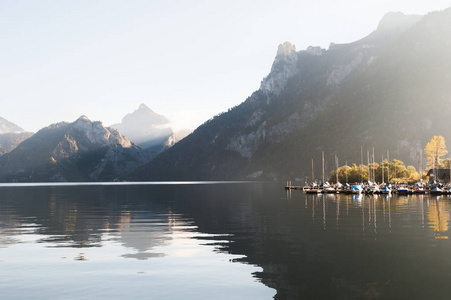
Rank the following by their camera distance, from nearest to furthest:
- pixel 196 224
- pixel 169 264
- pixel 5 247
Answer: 1. pixel 169 264
2. pixel 5 247
3. pixel 196 224

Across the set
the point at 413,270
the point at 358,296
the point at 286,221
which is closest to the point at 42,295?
the point at 358,296

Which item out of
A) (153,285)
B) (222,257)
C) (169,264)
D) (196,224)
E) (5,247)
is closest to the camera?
(153,285)

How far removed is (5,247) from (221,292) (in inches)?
1010

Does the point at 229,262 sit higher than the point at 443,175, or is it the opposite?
the point at 443,175

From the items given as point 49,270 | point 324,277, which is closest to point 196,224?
point 49,270

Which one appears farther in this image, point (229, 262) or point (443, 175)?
point (443, 175)

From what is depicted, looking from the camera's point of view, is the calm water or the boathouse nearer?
the calm water

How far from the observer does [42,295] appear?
74.1 ft

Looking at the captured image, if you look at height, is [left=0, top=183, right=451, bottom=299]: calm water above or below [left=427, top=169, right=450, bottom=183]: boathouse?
below

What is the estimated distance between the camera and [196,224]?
5853 cm

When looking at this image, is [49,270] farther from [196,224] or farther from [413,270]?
[196,224]

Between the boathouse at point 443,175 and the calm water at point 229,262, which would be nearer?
the calm water at point 229,262

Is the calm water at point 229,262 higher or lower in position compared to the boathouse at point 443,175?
lower

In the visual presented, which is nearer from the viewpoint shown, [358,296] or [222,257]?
[358,296]
